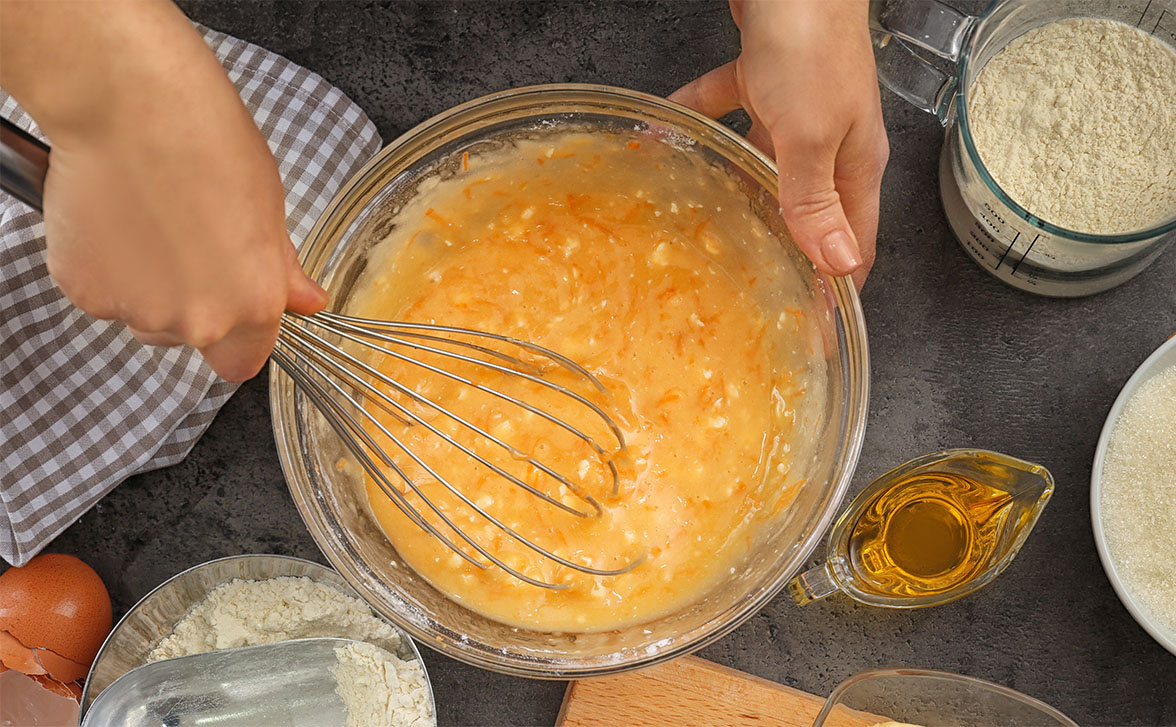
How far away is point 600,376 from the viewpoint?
108cm

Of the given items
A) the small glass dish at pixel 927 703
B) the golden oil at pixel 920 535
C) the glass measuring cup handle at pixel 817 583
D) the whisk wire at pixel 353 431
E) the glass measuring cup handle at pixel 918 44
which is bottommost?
the small glass dish at pixel 927 703

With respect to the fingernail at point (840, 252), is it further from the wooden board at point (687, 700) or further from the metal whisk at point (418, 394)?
the wooden board at point (687, 700)

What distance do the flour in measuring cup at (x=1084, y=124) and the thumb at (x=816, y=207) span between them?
29 centimetres

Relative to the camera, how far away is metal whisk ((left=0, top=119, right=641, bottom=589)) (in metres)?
0.93

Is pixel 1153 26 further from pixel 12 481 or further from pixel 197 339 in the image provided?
pixel 12 481

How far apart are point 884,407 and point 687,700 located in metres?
0.46

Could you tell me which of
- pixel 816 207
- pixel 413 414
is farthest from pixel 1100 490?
pixel 413 414

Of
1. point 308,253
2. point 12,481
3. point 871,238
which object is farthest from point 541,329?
point 12,481

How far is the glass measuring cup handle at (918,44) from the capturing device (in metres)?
1.08

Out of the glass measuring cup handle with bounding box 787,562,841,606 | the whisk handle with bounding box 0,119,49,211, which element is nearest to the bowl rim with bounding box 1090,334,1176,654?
the glass measuring cup handle with bounding box 787,562,841,606

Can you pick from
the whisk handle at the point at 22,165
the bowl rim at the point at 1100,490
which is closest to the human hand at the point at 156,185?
the whisk handle at the point at 22,165

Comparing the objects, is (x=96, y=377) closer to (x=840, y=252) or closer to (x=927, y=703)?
(x=840, y=252)

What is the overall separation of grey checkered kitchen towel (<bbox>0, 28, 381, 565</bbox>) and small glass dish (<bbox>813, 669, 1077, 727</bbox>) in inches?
33.5

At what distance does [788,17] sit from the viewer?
0.92 meters
